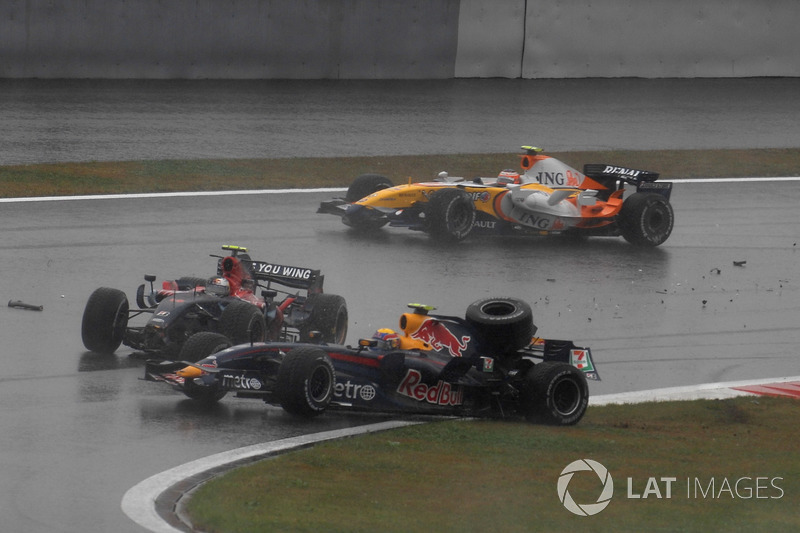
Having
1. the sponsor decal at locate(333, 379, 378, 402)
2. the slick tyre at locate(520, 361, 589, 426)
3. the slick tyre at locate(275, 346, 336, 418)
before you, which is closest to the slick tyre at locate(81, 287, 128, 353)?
the slick tyre at locate(275, 346, 336, 418)

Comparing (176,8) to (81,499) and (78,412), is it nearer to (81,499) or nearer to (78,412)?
(78,412)

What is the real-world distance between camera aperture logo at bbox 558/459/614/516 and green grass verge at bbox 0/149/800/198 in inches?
545

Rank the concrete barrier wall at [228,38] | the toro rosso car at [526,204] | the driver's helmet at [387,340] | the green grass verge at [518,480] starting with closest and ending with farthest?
1. the green grass verge at [518,480]
2. the driver's helmet at [387,340]
3. the toro rosso car at [526,204]
4. the concrete barrier wall at [228,38]

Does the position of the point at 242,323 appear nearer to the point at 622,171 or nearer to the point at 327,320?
the point at 327,320

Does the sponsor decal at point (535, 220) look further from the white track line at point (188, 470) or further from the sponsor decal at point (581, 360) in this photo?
the white track line at point (188, 470)

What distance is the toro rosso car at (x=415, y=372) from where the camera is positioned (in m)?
12.6

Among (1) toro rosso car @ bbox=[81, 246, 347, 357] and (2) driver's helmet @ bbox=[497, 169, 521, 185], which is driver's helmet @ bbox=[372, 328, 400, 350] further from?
(2) driver's helmet @ bbox=[497, 169, 521, 185]

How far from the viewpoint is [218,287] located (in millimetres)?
14625

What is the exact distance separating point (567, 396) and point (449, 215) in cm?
844

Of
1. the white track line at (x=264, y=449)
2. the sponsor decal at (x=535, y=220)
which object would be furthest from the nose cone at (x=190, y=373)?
the sponsor decal at (x=535, y=220)

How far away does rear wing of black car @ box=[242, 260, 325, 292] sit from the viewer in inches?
602

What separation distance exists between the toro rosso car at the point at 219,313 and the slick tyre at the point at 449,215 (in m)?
5.94

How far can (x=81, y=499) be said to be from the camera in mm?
10188

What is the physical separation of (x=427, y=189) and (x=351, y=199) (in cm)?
139
